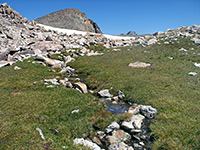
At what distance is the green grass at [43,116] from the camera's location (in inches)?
Result: 375

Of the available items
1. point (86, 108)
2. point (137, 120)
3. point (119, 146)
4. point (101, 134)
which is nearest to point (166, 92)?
point (137, 120)

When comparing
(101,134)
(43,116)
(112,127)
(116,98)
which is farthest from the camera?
(116,98)

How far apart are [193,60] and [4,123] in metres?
34.9

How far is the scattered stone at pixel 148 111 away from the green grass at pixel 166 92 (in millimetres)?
489

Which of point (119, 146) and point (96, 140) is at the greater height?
point (119, 146)

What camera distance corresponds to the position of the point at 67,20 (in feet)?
349

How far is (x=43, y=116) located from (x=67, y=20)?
10350 centimetres

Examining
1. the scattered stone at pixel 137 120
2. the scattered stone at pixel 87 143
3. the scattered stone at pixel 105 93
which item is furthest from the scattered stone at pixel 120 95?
the scattered stone at pixel 87 143

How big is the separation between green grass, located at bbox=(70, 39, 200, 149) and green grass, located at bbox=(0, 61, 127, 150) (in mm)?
3902

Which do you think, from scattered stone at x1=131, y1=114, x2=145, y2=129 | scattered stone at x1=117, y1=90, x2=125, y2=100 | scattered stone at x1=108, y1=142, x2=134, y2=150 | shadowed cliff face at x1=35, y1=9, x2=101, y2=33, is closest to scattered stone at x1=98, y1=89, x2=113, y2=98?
scattered stone at x1=117, y1=90, x2=125, y2=100

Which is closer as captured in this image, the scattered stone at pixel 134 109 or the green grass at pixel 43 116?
the green grass at pixel 43 116

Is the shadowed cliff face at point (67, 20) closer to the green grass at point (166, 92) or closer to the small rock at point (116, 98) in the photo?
the green grass at point (166, 92)

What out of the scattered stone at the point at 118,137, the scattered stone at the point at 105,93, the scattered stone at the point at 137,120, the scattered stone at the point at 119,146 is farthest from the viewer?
the scattered stone at the point at 105,93

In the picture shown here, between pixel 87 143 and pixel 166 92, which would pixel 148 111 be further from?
pixel 87 143
